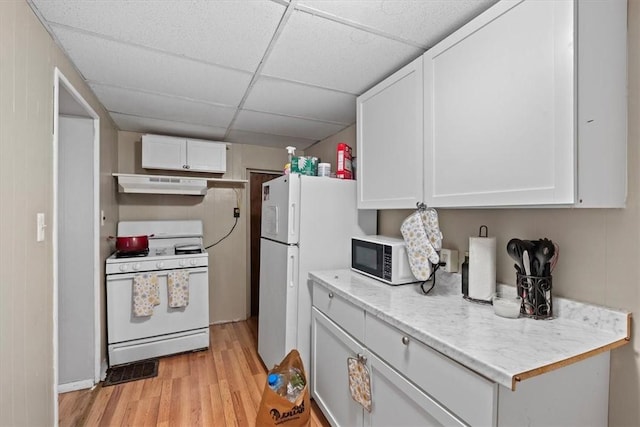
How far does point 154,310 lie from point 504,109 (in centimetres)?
293

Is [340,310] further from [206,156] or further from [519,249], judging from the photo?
[206,156]

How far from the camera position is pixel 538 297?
1.17 m

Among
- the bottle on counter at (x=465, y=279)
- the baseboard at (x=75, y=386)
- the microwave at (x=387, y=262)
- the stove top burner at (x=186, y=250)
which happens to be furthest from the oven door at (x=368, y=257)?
the baseboard at (x=75, y=386)

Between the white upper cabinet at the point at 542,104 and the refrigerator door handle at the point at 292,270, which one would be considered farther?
the refrigerator door handle at the point at 292,270

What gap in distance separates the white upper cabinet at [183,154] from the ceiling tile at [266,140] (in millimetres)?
218

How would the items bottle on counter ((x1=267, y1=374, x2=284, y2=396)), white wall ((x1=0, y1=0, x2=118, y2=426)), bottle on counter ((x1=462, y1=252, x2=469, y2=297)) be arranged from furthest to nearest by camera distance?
bottle on counter ((x1=267, y1=374, x2=284, y2=396)), bottle on counter ((x1=462, y1=252, x2=469, y2=297)), white wall ((x1=0, y1=0, x2=118, y2=426))

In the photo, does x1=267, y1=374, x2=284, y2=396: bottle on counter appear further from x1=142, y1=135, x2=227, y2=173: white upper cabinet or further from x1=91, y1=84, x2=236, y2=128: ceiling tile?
x1=142, y1=135, x2=227, y2=173: white upper cabinet

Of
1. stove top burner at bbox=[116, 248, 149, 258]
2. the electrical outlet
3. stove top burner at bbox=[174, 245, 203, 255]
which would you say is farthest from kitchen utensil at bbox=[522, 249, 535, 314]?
stove top burner at bbox=[116, 248, 149, 258]

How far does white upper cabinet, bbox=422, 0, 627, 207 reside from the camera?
93cm

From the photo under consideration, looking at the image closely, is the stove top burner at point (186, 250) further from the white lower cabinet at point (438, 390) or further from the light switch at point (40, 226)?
the white lower cabinet at point (438, 390)

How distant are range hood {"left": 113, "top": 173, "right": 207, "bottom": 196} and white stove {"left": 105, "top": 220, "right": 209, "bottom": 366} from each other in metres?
0.42

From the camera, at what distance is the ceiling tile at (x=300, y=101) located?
200 cm

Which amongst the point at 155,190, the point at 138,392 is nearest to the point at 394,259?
the point at 138,392

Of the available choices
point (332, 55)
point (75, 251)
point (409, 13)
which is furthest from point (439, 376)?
point (75, 251)
